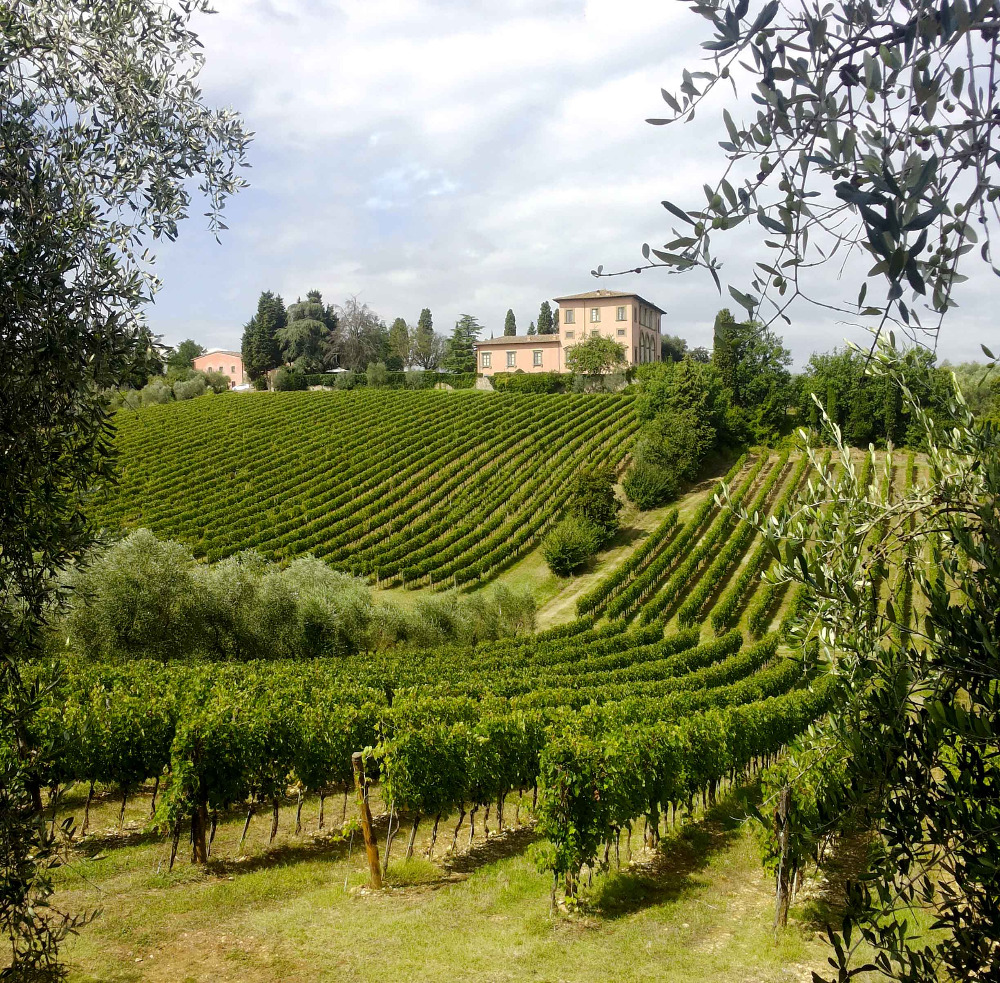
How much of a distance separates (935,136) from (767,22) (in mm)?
651

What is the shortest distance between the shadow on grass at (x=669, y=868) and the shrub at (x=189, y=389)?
82.4 metres

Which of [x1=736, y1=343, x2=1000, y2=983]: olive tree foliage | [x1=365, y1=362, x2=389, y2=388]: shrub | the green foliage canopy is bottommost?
[x1=736, y1=343, x2=1000, y2=983]: olive tree foliage

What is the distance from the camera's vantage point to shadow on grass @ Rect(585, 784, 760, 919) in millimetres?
11023

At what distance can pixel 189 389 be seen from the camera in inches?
3386

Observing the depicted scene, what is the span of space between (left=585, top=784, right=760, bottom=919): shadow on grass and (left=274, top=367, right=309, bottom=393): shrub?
8243 centimetres

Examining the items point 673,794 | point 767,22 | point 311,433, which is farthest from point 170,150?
point 311,433

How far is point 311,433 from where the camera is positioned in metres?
65.8

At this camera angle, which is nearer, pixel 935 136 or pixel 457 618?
pixel 935 136

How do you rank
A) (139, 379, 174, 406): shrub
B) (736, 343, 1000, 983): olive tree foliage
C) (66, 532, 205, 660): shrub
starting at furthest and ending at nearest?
Answer: (139, 379, 174, 406): shrub < (66, 532, 205, 660): shrub < (736, 343, 1000, 983): olive tree foliage

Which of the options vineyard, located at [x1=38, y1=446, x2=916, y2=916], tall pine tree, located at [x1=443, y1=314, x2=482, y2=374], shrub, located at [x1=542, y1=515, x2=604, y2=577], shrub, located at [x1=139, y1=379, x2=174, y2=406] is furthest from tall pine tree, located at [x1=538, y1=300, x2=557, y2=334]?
vineyard, located at [x1=38, y1=446, x2=916, y2=916]

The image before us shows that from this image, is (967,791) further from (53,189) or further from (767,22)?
(53,189)

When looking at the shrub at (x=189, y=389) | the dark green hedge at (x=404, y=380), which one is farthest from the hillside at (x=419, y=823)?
the shrub at (x=189, y=389)

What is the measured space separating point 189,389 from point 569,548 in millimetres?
59421

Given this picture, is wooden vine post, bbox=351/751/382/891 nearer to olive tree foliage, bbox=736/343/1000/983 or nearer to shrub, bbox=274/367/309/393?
olive tree foliage, bbox=736/343/1000/983
